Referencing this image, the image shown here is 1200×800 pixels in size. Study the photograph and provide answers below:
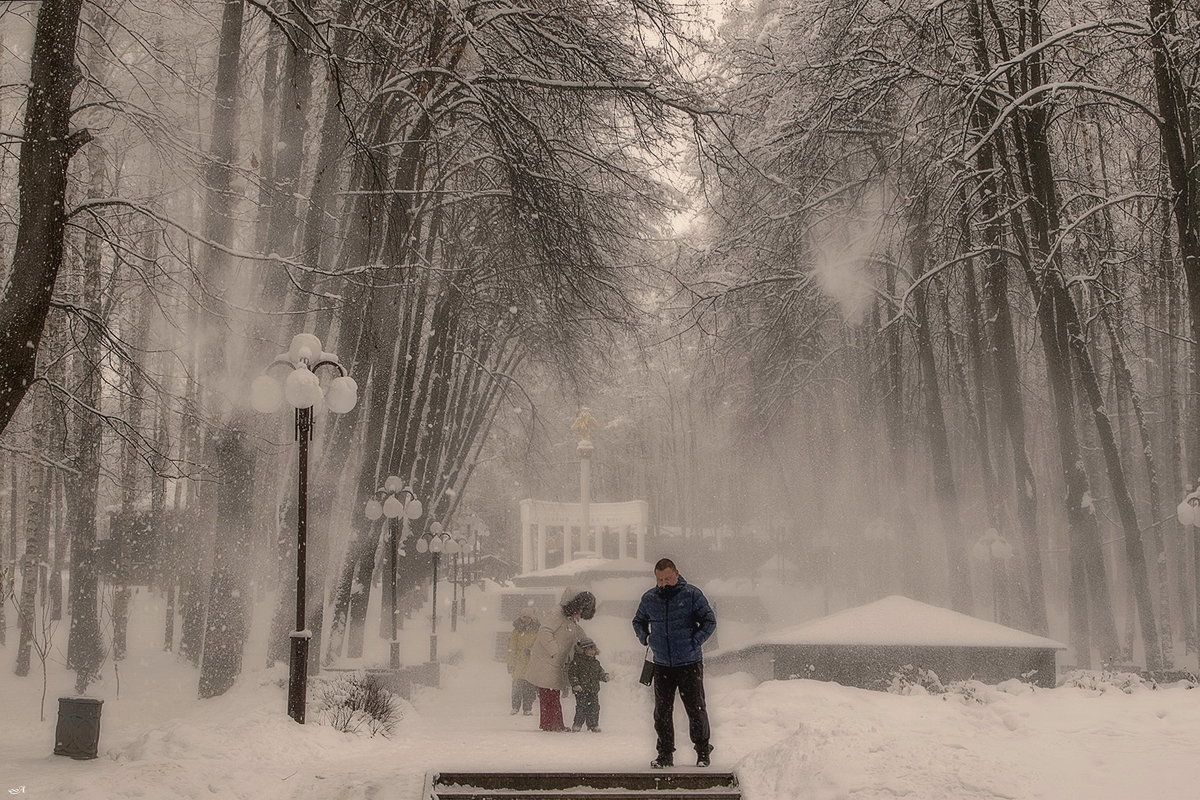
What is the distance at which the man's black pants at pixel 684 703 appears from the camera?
7.63 metres

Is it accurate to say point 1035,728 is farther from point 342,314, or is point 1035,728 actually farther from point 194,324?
point 194,324

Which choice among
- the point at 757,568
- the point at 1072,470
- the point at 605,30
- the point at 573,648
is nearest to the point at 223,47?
the point at 605,30

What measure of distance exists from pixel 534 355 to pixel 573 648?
14.6 m

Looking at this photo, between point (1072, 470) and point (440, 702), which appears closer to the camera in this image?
point (1072, 470)

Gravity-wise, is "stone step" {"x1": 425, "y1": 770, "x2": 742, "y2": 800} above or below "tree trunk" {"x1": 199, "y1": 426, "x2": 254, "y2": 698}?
below

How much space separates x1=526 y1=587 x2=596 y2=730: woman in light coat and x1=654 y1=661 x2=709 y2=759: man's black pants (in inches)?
141

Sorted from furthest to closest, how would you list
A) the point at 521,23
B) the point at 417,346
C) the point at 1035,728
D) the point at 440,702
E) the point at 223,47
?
the point at 417,346 → the point at 440,702 → the point at 223,47 → the point at 521,23 → the point at 1035,728

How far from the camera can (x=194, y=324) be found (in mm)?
16078

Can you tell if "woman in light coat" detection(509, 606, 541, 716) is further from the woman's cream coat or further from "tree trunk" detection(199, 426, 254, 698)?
"tree trunk" detection(199, 426, 254, 698)

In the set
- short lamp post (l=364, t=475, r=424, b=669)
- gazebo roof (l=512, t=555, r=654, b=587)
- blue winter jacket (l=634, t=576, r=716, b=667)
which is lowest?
blue winter jacket (l=634, t=576, r=716, b=667)

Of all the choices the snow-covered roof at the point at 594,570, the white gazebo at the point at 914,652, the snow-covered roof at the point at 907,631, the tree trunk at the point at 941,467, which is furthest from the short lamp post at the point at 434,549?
the tree trunk at the point at 941,467

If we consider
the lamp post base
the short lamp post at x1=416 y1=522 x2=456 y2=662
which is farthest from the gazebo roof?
the lamp post base

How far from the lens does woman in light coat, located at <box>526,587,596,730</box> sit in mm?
11516

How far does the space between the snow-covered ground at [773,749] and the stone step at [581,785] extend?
166 millimetres
